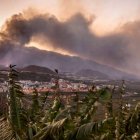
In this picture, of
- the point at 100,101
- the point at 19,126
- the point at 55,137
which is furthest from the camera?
the point at 100,101

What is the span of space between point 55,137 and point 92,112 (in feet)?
25.4

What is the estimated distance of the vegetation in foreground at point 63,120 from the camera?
22.7 meters

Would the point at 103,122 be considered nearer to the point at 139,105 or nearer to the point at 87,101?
the point at 87,101

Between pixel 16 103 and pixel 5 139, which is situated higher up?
pixel 16 103

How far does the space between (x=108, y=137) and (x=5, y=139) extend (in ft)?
30.8

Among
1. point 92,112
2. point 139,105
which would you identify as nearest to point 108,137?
point 92,112

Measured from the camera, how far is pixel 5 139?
24.4m

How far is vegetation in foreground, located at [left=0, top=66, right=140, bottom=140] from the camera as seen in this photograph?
892 inches

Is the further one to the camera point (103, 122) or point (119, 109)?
point (119, 109)

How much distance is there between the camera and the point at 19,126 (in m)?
26.3

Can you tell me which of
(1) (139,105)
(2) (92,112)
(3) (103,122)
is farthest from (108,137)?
(3) (103,122)

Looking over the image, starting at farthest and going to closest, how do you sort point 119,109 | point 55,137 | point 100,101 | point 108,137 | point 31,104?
point 31,104
point 119,109
point 108,137
point 100,101
point 55,137

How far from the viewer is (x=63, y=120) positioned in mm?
22234

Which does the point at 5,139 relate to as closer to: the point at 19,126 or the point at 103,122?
the point at 19,126
